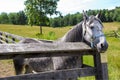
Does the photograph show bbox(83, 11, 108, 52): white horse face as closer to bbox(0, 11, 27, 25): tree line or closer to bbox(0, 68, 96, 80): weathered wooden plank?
bbox(0, 68, 96, 80): weathered wooden plank

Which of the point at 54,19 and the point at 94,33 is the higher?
the point at 94,33

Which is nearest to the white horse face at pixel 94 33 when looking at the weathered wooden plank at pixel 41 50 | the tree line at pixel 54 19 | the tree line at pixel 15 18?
the weathered wooden plank at pixel 41 50

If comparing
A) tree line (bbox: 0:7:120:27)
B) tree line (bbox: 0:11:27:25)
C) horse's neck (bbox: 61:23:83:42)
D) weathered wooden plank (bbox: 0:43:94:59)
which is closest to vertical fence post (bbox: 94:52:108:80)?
weathered wooden plank (bbox: 0:43:94:59)

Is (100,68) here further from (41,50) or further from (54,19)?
(54,19)

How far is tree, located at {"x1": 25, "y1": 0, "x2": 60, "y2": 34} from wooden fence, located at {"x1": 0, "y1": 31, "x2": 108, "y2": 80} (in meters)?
49.9

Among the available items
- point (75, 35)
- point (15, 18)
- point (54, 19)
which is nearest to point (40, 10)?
point (75, 35)

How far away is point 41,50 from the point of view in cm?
378

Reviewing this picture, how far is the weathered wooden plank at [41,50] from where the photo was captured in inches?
141

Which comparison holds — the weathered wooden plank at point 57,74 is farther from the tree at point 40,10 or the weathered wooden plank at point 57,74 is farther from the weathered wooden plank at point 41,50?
the tree at point 40,10

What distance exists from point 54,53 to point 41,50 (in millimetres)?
267

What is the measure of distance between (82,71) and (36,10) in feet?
168

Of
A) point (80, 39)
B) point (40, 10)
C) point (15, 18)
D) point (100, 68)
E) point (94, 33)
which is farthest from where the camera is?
point (15, 18)

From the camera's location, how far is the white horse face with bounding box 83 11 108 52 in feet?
15.5

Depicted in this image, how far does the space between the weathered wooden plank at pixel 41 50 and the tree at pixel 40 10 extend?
164 feet
